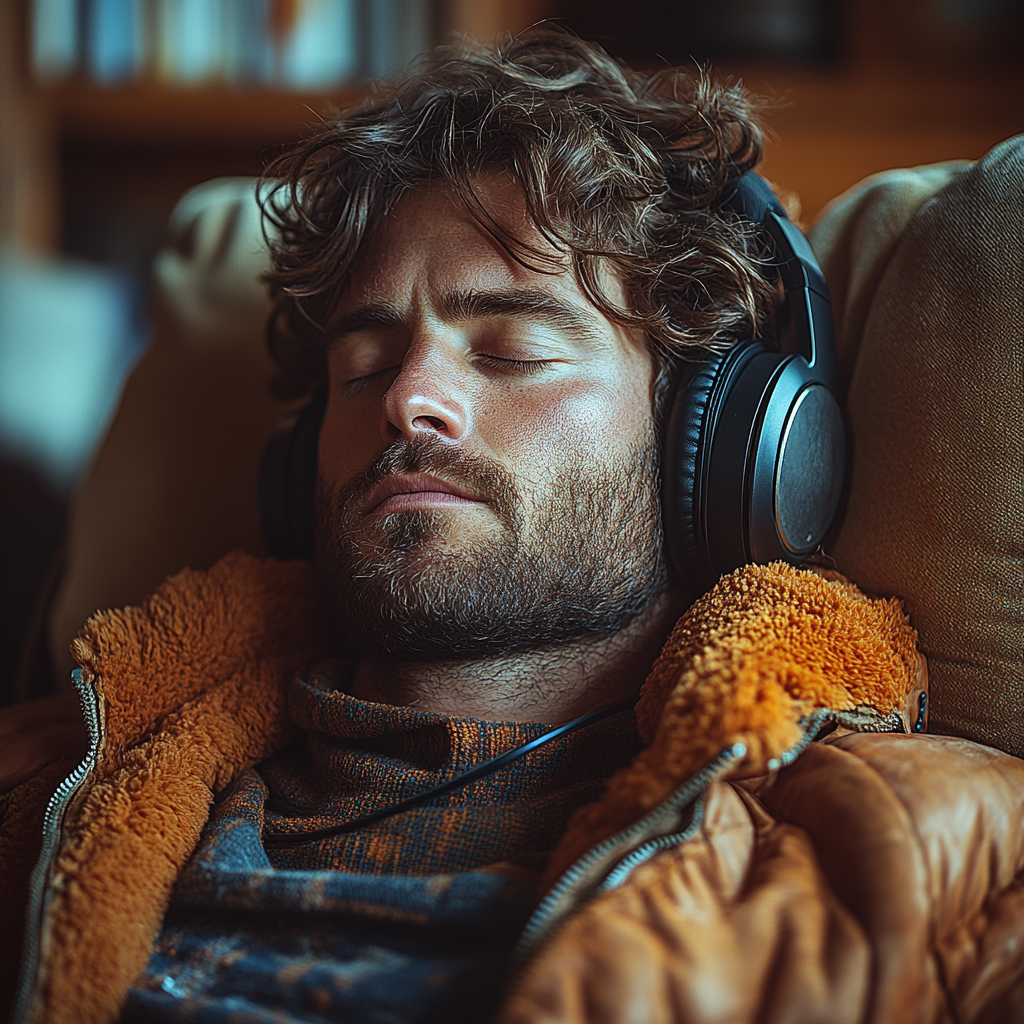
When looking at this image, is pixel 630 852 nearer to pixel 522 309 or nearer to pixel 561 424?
pixel 561 424

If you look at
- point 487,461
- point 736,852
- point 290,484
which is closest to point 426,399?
point 487,461

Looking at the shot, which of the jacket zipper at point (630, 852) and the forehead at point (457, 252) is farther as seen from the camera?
the forehead at point (457, 252)

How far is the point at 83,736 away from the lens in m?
0.93

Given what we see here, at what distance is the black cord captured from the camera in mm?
771

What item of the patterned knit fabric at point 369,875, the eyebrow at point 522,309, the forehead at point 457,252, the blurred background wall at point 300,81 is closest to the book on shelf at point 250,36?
the blurred background wall at point 300,81

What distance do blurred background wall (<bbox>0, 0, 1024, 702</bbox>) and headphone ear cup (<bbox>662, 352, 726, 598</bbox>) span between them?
115 centimetres

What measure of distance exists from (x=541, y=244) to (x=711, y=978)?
2.14 feet

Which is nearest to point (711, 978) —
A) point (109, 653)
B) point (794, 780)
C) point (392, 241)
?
point (794, 780)

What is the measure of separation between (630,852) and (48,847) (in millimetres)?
475

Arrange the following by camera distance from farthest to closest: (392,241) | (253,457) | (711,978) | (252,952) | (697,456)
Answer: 1. (253,457)
2. (392,241)
3. (697,456)
4. (252,952)
5. (711,978)

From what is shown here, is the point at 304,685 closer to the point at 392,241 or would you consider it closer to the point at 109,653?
the point at 109,653

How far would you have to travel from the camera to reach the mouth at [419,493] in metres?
0.84

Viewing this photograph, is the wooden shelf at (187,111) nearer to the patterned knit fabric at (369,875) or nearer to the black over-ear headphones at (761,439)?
the black over-ear headphones at (761,439)

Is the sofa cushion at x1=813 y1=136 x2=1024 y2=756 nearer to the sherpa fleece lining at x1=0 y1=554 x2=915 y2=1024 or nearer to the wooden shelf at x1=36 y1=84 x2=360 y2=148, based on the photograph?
the sherpa fleece lining at x1=0 y1=554 x2=915 y2=1024
